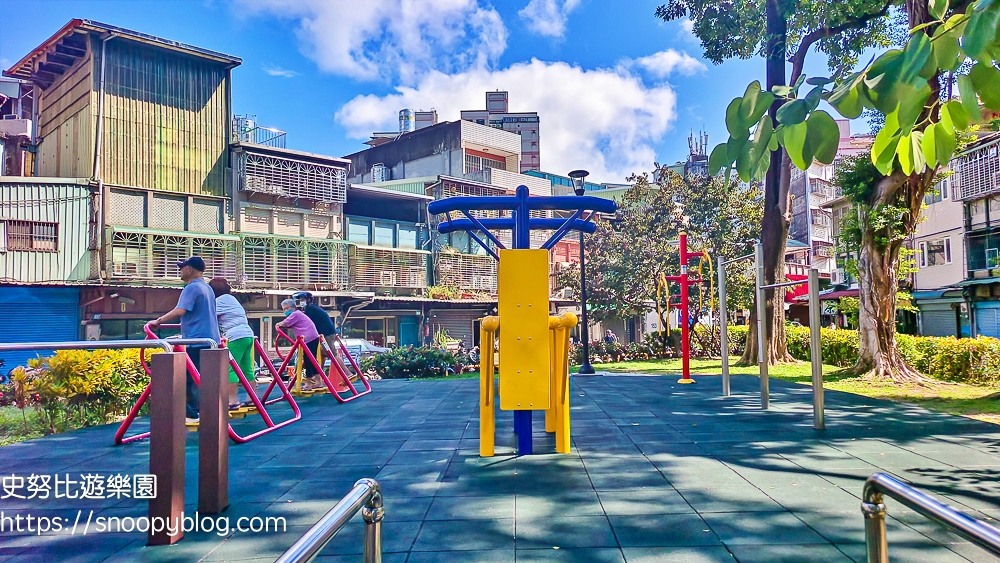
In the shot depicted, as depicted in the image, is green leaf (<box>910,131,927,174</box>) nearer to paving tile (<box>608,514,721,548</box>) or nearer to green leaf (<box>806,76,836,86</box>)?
green leaf (<box>806,76,836,86</box>)

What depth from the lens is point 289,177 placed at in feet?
84.1

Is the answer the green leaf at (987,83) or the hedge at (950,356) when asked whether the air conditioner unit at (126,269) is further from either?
the green leaf at (987,83)

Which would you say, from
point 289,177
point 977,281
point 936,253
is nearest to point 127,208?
point 289,177

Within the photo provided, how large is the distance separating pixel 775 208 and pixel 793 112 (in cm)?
1458

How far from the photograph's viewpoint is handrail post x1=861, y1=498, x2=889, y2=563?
1.72 metres

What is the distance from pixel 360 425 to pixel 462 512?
313 cm

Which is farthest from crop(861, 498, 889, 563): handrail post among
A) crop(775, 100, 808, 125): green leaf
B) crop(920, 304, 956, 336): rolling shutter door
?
crop(920, 304, 956, 336): rolling shutter door

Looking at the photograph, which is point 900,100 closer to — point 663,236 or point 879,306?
point 879,306

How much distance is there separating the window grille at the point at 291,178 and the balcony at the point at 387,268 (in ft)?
8.73

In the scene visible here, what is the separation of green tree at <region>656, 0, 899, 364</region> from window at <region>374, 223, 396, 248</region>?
16335 mm

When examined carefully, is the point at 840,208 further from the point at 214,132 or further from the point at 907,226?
the point at 214,132

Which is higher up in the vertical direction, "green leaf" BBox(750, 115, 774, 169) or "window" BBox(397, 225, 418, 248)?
"window" BBox(397, 225, 418, 248)

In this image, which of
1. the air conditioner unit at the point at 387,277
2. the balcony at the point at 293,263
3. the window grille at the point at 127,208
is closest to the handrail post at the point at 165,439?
the window grille at the point at 127,208

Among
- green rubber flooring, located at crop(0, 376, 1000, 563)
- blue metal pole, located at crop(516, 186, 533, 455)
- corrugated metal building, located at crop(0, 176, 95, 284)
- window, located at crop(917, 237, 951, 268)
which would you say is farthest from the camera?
window, located at crop(917, 237, 951, 268)
